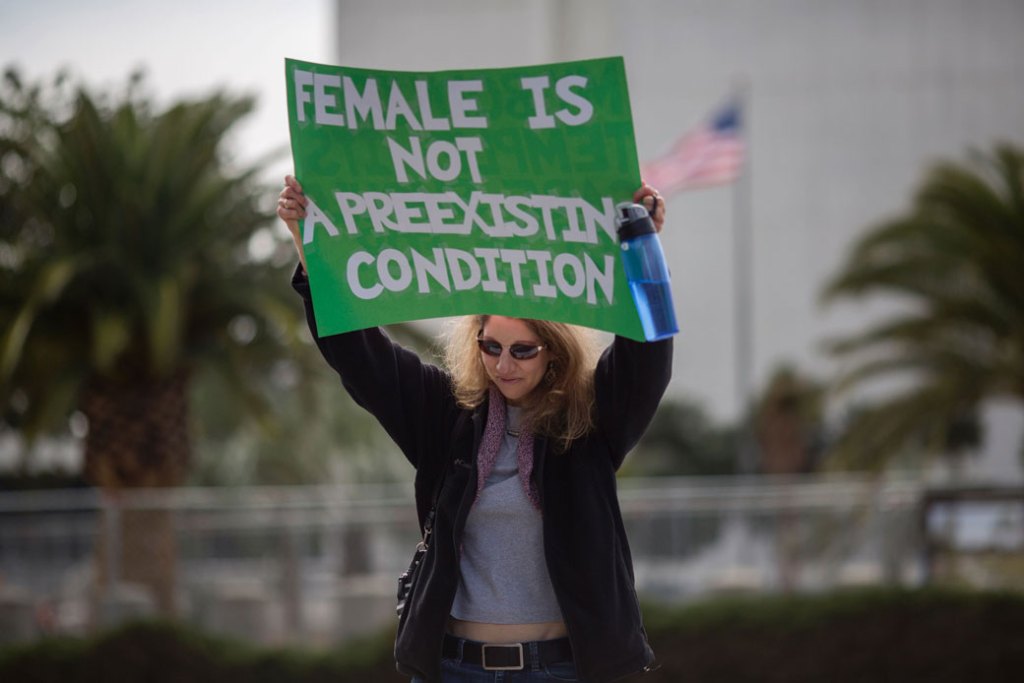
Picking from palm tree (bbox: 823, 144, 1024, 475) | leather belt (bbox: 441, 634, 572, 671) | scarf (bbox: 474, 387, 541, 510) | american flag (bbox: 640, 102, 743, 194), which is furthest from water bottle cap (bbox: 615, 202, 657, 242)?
american flag (bbox: 640, 102, 743, 194)

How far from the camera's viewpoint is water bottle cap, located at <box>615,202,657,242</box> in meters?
3.34

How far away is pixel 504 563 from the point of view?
3.37 meters

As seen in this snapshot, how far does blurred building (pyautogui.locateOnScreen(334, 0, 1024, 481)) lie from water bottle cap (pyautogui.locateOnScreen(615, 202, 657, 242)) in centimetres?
3753

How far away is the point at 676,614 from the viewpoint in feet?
39.0

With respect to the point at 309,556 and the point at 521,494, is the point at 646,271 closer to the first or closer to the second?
the point at 521,494

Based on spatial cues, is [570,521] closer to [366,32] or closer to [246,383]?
[246,383]

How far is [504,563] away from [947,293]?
12.5 m

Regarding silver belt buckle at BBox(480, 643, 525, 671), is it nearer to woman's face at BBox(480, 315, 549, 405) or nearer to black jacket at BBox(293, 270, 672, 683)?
black jacket at BBox(293, 270, 672, 683)

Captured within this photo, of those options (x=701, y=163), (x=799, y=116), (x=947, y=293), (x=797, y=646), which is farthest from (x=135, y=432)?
(x=799, y=116)

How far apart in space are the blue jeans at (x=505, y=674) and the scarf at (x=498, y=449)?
1.21 feet

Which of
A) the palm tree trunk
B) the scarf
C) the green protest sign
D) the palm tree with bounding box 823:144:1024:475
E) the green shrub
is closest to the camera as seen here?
the scarf

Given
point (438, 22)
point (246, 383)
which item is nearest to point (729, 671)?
point (246, 383)

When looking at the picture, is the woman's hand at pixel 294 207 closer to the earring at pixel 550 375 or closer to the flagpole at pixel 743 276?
the earring at pixel 550 375

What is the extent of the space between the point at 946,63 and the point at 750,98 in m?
5.60
